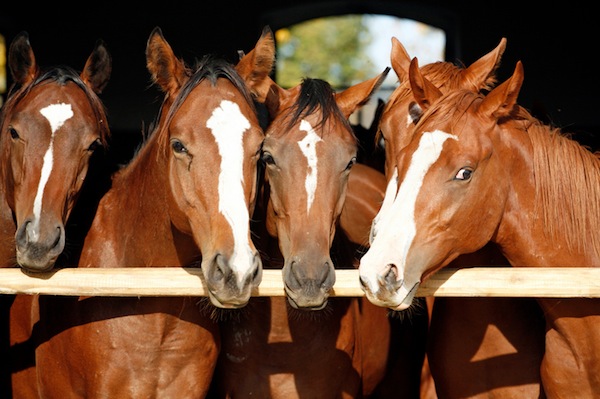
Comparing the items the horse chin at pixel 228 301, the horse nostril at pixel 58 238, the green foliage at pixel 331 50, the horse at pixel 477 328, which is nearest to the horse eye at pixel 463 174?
the horse at pixel 477 328

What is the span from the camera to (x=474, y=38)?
8945 millimetres

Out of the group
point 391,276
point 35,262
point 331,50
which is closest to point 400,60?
point 391,276

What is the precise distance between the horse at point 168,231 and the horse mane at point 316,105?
0.65 ft

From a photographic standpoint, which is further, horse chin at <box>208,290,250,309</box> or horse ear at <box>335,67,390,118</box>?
horse ear at <box>335,67,390,118</box>

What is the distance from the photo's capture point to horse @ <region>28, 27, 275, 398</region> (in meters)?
3.15

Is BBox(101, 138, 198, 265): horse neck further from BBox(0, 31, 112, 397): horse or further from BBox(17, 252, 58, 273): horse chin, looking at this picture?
BBox(17, 252, 58, 273): horse chin

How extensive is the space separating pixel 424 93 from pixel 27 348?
2256 millimetres

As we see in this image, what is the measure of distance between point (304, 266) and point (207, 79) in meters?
0.90

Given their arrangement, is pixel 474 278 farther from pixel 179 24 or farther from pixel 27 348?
pixel 179 24

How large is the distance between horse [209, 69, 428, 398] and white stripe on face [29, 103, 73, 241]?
0.87 meters

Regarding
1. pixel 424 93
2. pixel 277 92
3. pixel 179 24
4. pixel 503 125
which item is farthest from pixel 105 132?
pixel 179 24

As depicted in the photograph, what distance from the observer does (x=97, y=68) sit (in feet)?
12.7

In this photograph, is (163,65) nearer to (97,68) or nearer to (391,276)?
(97,68)

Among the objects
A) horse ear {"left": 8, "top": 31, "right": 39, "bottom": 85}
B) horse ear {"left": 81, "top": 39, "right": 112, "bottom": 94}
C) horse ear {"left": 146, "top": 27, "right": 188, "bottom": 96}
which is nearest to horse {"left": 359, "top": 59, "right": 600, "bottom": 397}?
horse ear {"left": 146, "top": 27, "right": 188, "bottom": 96}
